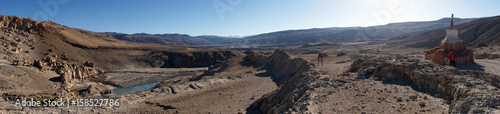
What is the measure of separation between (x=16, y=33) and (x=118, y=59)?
1312 centimetres

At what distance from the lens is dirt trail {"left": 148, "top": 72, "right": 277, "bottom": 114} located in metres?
11.8

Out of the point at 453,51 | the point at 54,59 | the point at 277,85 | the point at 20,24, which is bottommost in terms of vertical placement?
the point at 277,85

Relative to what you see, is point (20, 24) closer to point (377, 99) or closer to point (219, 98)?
point (219, 98)

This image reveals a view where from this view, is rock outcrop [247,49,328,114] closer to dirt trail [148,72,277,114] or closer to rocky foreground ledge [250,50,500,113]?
rocky foreground ledge [250,50,500,113]

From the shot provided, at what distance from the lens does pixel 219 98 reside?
13695 mm

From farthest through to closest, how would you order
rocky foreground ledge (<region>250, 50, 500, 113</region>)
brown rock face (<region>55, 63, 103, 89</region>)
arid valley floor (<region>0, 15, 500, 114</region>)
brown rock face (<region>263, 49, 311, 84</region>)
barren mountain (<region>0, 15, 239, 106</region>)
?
1. brown rock face (<region>55, 63, 103, 89</region>)
2. barren mountain (<region>0, 15, 239, 106</region>)
3. brown rock face (<region>263, 49, 311, 84</region>)
4. arid valley floor (<region>0, 15, 500, 114</region>)
5. rocky foreground ledge (<region>250, 50, 500, 113</region>)

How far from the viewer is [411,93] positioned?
712cm

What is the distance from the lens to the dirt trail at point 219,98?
11.8 metres

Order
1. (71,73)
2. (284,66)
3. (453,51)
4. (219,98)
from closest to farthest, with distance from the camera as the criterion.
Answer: (453,51) → (219,98) → (284,66) → (71,73)

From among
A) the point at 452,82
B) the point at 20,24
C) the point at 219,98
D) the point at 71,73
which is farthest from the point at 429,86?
the point at 20,24

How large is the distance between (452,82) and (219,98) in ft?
33.1

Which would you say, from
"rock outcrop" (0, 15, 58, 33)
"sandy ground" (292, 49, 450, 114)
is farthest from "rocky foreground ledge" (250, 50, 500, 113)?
"rock outcrop" (0, 15, 58, 33)

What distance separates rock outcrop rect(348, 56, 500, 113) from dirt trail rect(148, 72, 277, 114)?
18.7 feet

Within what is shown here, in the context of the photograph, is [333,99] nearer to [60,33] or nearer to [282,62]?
[282,62]
